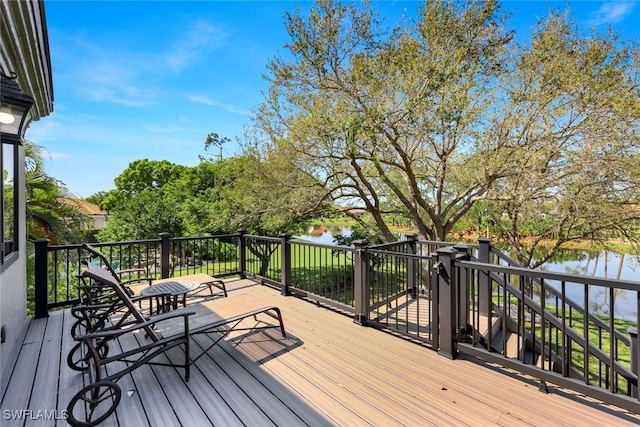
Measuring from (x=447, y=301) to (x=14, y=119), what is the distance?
4039mm

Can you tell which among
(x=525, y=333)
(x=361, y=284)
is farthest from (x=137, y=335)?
(x=525, y=333)

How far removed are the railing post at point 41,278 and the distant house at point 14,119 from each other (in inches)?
6.4

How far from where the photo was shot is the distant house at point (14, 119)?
2.38m

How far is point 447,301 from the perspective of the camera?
3.07m

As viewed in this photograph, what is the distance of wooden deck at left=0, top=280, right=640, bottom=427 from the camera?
2154 millimetres

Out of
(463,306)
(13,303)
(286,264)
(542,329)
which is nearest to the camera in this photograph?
(542,329)

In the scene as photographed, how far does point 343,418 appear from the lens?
2162 millimetres

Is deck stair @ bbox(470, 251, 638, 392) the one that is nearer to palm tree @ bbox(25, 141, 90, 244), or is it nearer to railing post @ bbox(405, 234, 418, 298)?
railing post @ bbox(405, 234, 418, 298)

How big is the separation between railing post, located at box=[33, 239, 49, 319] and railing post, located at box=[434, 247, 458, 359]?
512cm

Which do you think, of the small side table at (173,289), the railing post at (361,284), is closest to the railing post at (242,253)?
the small side table at (173,289)

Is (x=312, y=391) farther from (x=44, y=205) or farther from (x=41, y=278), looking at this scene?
(x=44, y=205)

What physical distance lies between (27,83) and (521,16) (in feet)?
31.9

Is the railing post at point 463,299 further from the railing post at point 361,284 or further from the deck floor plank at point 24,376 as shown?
the deck floor plank at point 24,376

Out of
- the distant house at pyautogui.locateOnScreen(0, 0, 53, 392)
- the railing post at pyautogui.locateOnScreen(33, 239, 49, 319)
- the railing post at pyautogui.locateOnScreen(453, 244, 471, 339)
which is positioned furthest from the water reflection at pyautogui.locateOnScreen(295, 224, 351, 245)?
the distant house at pyautogui.locateOnScreen(0, 0, 53, 392)
